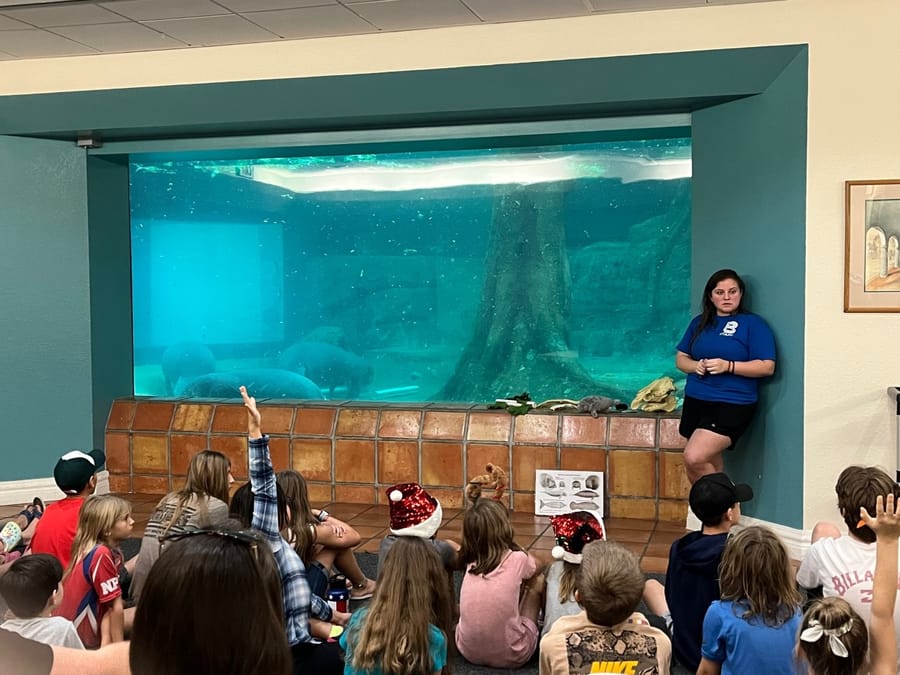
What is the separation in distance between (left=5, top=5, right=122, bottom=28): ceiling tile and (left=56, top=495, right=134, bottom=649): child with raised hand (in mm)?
3052

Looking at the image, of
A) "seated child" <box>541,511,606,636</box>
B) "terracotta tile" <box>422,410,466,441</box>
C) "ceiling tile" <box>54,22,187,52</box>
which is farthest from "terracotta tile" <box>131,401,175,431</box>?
"seated child" <box>541,511,606,636</box>

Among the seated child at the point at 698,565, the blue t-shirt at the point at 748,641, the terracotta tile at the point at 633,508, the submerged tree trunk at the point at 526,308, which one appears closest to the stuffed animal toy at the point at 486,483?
the seated child at the point at 698,565

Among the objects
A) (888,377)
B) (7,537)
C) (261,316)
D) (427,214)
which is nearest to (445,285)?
(427,214)

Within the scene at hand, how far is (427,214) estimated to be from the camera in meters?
8.24

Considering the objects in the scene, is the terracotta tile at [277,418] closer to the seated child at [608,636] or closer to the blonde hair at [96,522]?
the blonde hair at [96,522]

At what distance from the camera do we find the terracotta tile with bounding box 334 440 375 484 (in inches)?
225

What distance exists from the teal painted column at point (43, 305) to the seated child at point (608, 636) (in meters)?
4.73

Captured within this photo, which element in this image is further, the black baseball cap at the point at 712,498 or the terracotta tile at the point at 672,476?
the terracotta tile at the point at 672,476

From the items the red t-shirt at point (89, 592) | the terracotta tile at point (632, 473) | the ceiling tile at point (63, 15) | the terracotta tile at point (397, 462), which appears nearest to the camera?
the red t-shirt at point (89, 592)

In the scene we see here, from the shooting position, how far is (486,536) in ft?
9.85

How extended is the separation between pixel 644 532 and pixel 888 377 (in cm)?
143

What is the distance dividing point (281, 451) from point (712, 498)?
354cm

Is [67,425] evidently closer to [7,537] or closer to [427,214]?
[7,537]

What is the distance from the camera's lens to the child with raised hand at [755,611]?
227cm
